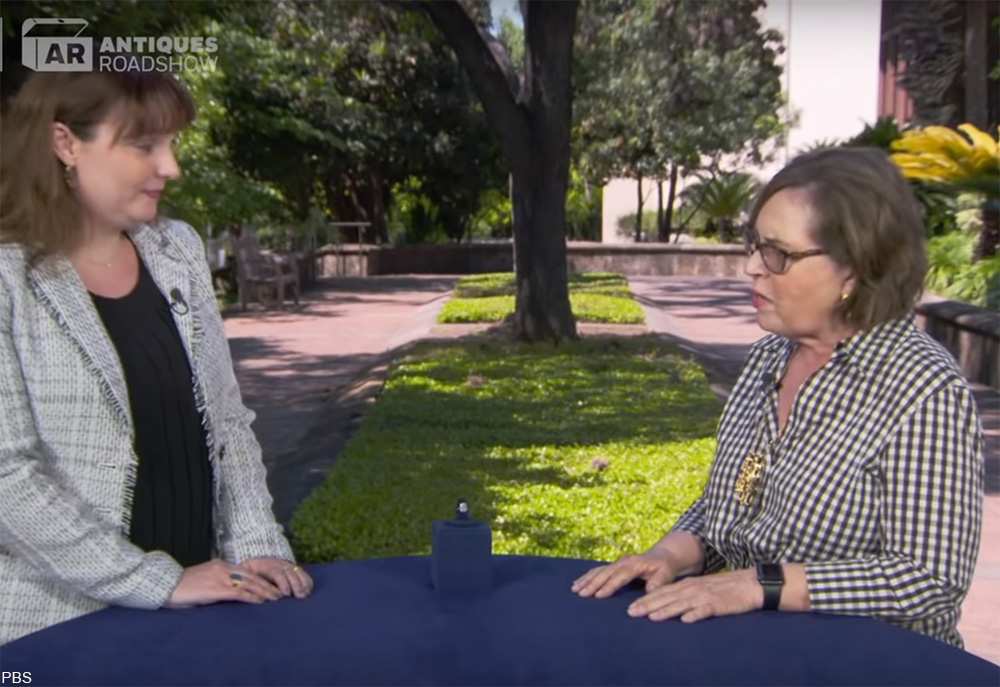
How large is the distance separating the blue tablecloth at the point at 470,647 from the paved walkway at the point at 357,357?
3.36 metres

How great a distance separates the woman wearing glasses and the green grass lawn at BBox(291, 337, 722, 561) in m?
3.24

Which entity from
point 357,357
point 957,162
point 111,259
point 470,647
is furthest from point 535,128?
point 470,647

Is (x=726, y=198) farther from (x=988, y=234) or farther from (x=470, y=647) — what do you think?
(x=470, y=647)

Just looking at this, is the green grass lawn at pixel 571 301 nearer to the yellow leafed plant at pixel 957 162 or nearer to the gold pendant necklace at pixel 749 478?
the yellow leafed plant at pixel 957 162

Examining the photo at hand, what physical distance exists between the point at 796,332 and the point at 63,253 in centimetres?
138

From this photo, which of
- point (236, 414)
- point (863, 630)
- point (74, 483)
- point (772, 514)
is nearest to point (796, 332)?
point (772, 514)

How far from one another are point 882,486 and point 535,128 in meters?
11.3

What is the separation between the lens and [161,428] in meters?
2.76

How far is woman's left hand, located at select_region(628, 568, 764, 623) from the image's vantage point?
2.58 m

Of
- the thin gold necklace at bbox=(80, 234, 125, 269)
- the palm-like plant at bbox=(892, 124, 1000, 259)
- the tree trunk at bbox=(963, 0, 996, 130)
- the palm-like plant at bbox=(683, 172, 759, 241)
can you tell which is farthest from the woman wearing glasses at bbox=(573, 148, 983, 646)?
the palm-like plant at bbox=(683, 172, 759, 241)

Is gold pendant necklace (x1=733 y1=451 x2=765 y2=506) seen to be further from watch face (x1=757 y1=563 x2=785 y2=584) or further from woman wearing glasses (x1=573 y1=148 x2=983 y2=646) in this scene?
watch face (x1=757 y1=563 x2=785 y2=584)

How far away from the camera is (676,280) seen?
28.2 metres

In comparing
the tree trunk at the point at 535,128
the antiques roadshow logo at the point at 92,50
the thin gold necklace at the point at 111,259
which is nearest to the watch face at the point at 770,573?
the thin gold necklace at the point at 111,259

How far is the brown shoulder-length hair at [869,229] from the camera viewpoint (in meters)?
2.63
